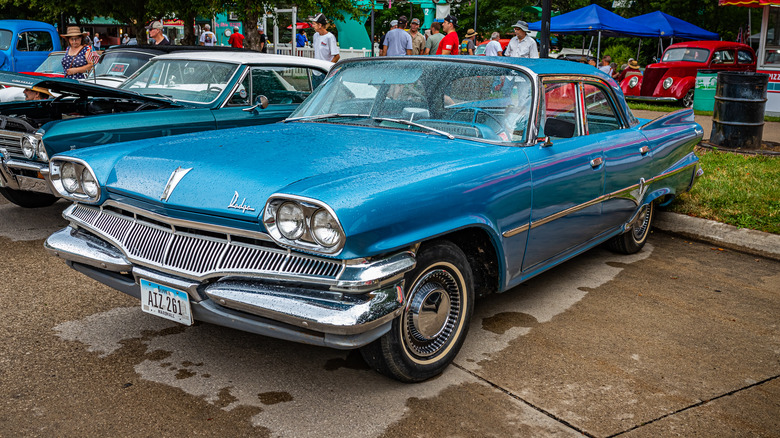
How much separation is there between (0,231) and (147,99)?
5.43 ft

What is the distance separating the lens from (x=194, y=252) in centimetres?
301

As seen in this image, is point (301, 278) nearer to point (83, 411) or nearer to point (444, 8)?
point (83, 411)

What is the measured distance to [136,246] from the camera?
3.20m

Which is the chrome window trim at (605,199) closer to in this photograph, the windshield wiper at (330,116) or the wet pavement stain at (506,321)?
the wet pavement stain at (506,321)

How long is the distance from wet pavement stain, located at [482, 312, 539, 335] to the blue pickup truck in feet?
48.4

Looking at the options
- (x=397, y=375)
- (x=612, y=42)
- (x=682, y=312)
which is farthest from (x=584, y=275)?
(x=612, y=42)

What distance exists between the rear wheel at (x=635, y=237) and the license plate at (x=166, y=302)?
11.6 feet

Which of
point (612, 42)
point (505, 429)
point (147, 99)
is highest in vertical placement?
point (612, 42)

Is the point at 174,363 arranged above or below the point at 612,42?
below

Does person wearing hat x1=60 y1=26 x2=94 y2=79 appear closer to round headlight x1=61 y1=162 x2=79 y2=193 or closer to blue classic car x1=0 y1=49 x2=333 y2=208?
blue classic car x1=0 y1=49 x2=333 y2=208

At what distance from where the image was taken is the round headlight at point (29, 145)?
5.50 metres

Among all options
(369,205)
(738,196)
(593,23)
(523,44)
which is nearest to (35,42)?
(523,44)

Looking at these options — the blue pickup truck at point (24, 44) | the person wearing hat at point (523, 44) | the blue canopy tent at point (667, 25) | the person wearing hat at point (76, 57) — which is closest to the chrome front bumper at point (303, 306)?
the person wearing hat at point (76, 57)

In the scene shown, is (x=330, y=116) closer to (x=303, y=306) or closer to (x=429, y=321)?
(x=429, y=321)
